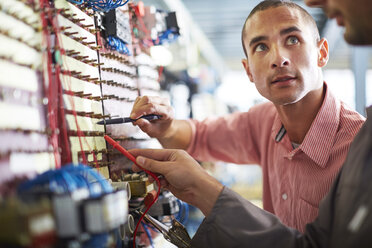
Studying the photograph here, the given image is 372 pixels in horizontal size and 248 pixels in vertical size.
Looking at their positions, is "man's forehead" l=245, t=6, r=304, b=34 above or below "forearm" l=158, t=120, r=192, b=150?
above

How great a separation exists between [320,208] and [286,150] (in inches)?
21.2

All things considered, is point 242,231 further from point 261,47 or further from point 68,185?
point 261,47

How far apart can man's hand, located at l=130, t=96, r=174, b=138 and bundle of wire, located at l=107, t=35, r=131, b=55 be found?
0.21m

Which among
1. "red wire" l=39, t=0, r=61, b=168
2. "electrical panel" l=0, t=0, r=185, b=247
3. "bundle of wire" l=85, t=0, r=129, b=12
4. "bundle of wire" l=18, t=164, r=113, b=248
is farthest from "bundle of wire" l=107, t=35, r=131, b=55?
"bundle of wire" l=18, t=164, r=113, b=248

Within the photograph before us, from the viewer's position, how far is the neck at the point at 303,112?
153 cm

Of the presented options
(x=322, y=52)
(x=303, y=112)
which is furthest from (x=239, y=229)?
(x=322, y=52)

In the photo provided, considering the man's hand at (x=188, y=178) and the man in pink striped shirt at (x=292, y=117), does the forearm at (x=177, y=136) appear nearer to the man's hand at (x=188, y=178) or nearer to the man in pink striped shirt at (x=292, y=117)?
the man in pink striped shirt at (x=292, y=117)

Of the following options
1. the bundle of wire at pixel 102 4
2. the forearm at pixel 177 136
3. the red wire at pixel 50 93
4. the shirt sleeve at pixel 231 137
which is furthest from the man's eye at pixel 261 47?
the red wire at pixel 50 93

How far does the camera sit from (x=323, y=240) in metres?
0.99

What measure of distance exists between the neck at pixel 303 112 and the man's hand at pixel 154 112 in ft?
1.68

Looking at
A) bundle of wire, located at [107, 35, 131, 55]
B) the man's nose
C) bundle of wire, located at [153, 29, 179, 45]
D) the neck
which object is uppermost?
bundle of wire, located at [153, 29, 179, 45]

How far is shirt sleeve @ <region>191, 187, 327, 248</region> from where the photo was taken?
3.27 ft

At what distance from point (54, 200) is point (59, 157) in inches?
12.7

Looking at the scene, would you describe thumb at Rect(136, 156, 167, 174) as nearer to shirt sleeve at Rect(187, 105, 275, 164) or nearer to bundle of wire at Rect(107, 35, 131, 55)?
bundle of wire at Rect(107, 35, 131, 55)
